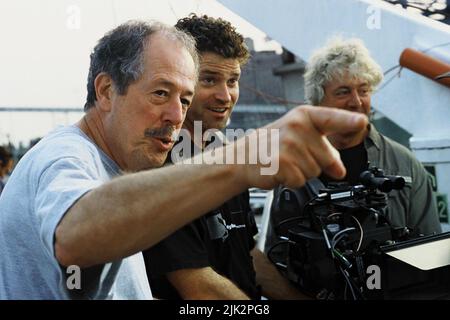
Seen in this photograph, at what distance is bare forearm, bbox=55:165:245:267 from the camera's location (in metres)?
0.59

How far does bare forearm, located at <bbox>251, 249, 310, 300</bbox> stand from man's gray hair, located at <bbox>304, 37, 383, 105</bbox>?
0.64 metres

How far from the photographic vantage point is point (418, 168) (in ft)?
5.49

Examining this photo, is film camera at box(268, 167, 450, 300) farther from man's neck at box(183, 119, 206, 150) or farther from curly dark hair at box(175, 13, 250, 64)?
curly dark hair at box(175, 13, 250, 64)

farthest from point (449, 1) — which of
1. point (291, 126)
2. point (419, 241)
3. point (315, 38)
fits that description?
point (291, 126)

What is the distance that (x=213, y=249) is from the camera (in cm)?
120

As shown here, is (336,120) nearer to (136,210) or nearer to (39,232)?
(136,210)

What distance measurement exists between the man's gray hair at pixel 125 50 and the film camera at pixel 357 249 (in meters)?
0.54

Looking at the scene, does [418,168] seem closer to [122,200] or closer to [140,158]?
[140,158]

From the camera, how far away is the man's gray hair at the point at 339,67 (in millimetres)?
1698

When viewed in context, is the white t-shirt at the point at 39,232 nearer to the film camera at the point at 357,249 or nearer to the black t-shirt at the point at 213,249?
the black t-shirt at the point at 213,249

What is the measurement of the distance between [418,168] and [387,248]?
802mm

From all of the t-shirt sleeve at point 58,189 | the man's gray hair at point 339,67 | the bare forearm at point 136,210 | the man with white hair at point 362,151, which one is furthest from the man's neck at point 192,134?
the bare forearm at point 136,210

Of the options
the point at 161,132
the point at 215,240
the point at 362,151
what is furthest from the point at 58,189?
the point at 362,151

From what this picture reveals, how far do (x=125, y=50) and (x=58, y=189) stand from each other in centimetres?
42
